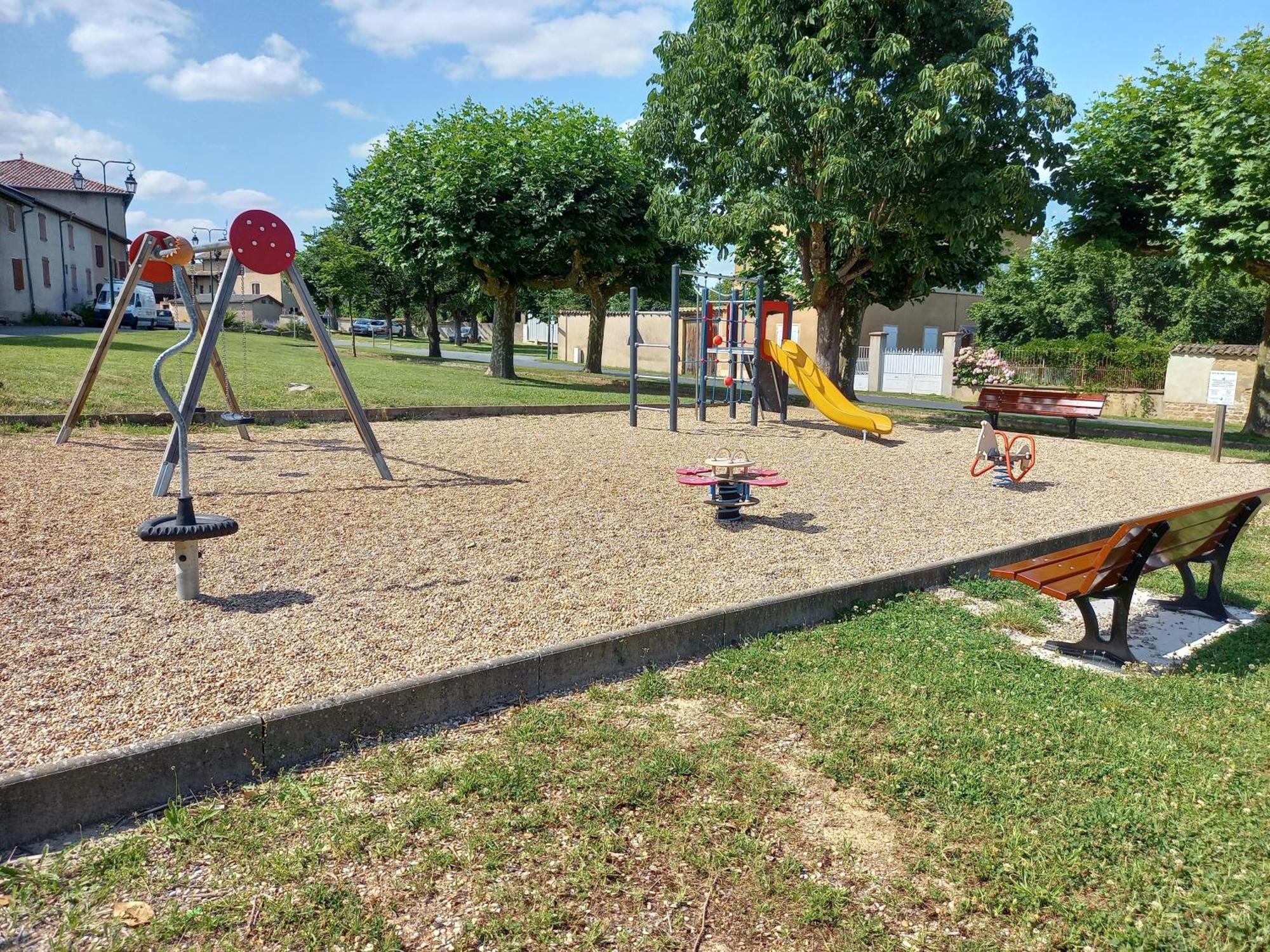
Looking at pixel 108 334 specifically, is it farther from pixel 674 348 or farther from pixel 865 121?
pixel 865 121

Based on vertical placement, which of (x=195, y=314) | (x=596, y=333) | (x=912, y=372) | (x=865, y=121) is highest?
(x=865, y=121)

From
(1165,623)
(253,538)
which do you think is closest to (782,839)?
(1165,623)

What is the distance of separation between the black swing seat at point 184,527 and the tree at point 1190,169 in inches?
624

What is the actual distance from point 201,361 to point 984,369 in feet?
67.2

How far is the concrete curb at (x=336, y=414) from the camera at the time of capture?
10.1m

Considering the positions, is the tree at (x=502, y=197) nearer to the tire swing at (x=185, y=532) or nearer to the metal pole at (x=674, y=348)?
the metal pole at (x=674, y=348)

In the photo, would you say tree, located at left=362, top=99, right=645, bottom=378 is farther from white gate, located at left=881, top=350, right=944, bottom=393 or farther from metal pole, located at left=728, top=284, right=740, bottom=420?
white gate, located at left=881, top=350, right=944, bottom=393

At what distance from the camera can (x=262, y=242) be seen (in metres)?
6.84

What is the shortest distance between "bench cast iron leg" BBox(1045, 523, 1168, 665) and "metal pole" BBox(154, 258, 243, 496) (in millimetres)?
5611

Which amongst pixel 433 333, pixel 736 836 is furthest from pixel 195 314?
pixel 433 333

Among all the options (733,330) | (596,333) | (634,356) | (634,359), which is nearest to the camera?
(634,356)

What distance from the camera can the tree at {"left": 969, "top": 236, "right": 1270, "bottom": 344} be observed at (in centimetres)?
3528

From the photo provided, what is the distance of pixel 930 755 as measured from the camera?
136 inches

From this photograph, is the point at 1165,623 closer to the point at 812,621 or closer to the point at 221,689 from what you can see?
the point at 812,621
